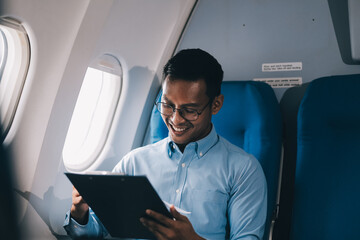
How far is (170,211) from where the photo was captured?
1.19 meters

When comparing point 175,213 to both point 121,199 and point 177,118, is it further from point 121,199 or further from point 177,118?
point 177,118

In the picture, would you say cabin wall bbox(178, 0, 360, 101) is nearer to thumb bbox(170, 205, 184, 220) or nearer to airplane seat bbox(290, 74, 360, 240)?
airplane seat bbox(290, 74, 360, 240)

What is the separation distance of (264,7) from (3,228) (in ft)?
7.71

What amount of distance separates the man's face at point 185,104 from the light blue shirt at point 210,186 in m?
0.06

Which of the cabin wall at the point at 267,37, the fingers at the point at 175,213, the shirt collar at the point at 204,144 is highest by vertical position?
the cabin wall at the point at 267,37

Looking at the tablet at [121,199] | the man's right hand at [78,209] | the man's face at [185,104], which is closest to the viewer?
the tablet at [121,199]

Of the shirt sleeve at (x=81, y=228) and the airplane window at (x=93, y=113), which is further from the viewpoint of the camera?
the airplane window at (x=93, y=113)

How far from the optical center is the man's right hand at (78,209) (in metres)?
1.41

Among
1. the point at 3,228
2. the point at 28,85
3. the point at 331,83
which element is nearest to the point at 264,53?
the point at 331,83

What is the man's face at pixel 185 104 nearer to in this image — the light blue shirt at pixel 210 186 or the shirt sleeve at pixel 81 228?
the light blue shirt at pixel 210 186

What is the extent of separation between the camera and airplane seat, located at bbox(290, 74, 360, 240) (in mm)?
1655

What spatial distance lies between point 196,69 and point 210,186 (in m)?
0.52

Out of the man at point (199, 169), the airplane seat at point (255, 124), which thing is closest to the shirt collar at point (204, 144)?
the man at point (199, 169)

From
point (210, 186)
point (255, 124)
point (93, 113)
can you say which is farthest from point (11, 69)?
point (255, 124)
